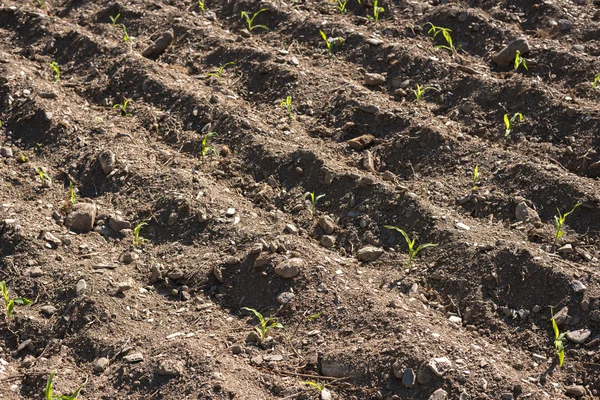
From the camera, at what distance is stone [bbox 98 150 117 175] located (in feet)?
12.9

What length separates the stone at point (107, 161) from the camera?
395 cm

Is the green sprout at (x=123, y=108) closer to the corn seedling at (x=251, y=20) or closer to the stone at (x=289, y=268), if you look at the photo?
the corn seedling at (x=251, y=20)

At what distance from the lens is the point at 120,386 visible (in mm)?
3010

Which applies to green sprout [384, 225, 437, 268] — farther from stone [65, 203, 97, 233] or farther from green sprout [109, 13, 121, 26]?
green sprout [109, 13, 121, 26]

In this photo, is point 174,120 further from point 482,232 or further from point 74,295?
point 482,232

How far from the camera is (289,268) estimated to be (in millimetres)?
3354

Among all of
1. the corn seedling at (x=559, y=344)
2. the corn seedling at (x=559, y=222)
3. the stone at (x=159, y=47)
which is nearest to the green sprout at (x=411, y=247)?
the corn seedling at (x=559, y=222)

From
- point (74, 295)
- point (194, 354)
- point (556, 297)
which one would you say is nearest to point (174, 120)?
point (74, 295)

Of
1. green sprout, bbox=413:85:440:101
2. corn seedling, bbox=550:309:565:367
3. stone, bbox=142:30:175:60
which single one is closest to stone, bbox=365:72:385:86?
green sprout, bbox=413:85:440:101

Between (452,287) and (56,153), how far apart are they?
7.00 ft

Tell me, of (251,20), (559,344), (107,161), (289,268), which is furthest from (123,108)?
(559,344)

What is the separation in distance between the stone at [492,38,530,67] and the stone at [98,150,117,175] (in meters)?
2.12

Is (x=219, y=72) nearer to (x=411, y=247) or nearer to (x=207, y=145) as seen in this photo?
(x=207, y=145)

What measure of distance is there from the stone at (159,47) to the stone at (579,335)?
288 centimetres
